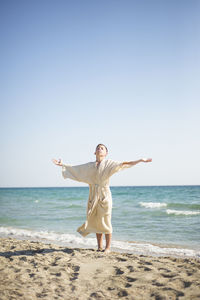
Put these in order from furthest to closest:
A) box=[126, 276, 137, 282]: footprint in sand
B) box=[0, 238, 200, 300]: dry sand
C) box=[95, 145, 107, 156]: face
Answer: box=[95, 145, 107, 156]: face, box=[126, 276, 137, 282]: footprint in sand, box=[0, 238, 200, 300]: dry sand

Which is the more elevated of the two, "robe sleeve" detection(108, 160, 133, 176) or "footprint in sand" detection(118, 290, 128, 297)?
"robe sleeve" detection(108, 160, 133, 176)

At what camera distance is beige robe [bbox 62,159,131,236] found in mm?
4805

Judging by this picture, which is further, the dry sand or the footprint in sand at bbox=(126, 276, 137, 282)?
the footprint in sand at bbox=(126, 276, 137, 282)


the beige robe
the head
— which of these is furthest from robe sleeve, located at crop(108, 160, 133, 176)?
the head

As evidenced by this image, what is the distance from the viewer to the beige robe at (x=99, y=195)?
15.8 feet

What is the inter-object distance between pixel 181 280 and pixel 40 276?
6.76 ft

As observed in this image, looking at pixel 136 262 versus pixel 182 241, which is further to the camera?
pixel 182 241

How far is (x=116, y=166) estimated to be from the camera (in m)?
4.81

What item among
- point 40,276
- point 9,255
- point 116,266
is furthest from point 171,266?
point 9,255

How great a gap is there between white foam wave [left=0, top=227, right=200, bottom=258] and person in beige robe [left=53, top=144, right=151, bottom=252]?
1.52 meters

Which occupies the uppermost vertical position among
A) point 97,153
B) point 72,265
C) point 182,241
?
point 97,153

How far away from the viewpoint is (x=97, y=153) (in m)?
5.04

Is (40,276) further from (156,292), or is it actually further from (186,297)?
(186,297)

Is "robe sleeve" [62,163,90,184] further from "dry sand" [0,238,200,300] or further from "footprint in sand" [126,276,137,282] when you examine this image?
"footprint in sand" [126,276,137,282]
